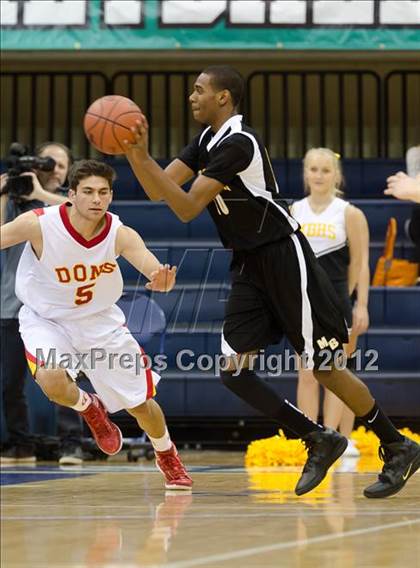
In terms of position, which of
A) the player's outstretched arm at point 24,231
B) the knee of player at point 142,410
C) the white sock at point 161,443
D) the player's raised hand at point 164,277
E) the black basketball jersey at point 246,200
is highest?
the black basketball jersey at point 246,200

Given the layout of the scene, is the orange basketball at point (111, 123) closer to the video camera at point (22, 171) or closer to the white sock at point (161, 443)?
the white sock at point (161, 443)

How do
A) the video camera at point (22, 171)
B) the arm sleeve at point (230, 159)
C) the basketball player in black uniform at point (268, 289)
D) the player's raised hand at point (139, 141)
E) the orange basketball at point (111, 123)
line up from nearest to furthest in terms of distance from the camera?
the player's raised hand at point (139, 141) → the orange basketball at point (111, 123) → the arm sleeve at point (230, 159) → the basketball player in black uniform at point (268, 289) → the video camera at point (22, 171)

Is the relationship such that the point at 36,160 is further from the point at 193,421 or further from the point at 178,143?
the point at 178,143

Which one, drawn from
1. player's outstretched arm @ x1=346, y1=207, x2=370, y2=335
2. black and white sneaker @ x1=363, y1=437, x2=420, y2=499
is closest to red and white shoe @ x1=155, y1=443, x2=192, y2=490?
black and white sneaker @ x1=363, y1=437, x2=420, y2=499

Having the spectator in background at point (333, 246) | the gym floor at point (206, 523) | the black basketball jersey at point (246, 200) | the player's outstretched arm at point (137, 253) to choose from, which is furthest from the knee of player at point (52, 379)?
the spectator in background at point (333, 246)

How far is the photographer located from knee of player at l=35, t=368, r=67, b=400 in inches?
85.5

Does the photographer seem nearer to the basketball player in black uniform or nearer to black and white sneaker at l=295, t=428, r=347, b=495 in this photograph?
the basketball player in black uniform

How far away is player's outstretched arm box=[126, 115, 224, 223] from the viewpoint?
4.50 meters

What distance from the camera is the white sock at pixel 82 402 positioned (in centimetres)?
558

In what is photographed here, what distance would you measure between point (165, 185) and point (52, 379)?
1.20 m

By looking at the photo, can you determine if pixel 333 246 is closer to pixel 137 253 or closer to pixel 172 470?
pixel 137 253

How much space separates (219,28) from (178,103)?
236cm

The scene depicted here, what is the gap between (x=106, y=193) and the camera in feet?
17.6

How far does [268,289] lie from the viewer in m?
5.03
